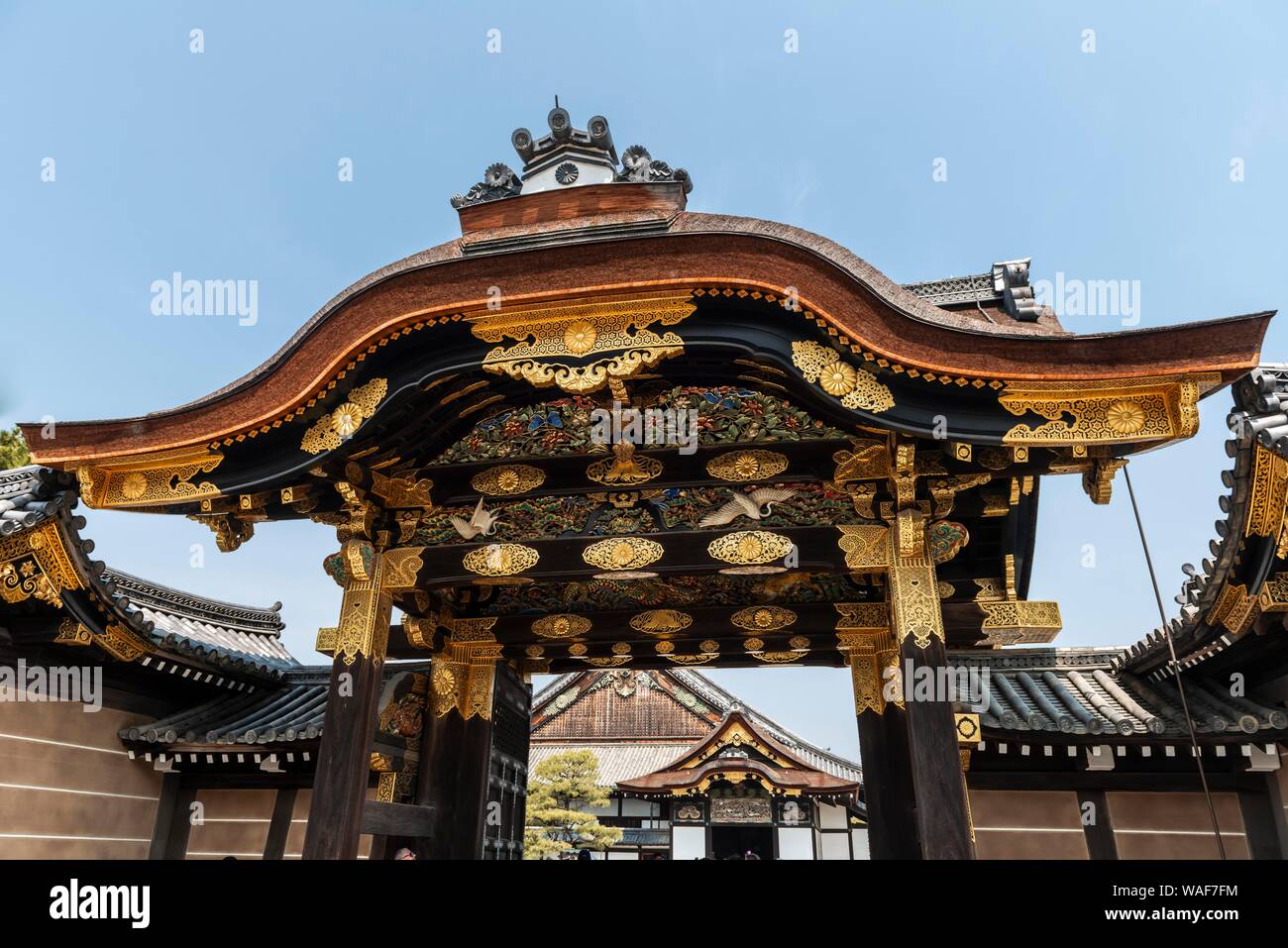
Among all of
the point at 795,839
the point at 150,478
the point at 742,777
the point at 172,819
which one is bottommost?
the point at 795,839

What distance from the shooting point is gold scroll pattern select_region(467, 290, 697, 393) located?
5.43m

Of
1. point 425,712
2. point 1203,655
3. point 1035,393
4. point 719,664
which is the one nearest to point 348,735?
point 425,712

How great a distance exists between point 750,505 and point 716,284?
208cm

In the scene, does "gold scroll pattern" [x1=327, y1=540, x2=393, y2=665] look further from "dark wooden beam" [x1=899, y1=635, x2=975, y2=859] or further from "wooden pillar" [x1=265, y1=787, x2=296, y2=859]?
"dark wooden beam" [x1=899, y1=635, x2=975, y2=859]

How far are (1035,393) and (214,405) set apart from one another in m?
6.06

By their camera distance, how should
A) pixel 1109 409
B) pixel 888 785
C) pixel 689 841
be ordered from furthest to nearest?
pixel 689 841, pixel 888 785, pixel 1109 409

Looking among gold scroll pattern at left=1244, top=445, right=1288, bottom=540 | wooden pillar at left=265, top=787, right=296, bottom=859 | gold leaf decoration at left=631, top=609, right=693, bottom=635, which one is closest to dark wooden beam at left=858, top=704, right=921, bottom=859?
gold leaf decoration at left=631, top=609, right=693, bottom=635

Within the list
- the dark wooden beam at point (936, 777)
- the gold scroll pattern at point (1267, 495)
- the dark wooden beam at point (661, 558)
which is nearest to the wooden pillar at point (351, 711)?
the dark wooden beam at point (661, 558)

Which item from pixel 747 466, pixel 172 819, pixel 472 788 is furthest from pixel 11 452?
pixel 747 466

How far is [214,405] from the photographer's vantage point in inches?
239

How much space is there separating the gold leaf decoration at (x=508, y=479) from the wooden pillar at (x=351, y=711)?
3.79ft

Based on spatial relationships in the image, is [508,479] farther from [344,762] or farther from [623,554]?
[344,762]

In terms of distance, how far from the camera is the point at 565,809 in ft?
67.4
